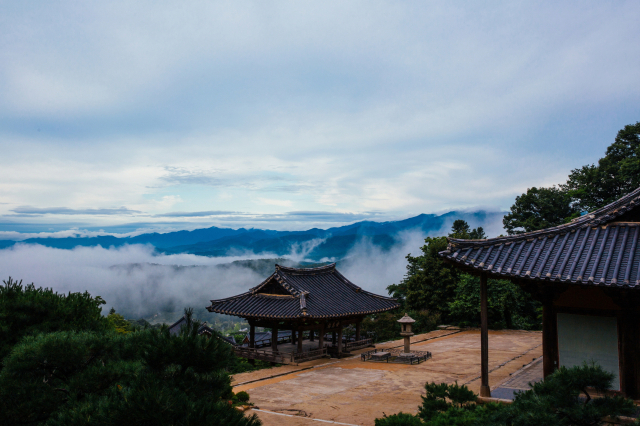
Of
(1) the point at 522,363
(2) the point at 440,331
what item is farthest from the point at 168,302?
(1) the point at 522,363

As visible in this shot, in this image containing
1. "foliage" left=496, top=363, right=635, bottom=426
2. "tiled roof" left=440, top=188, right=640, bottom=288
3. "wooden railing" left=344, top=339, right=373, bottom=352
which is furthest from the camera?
"wooden railing" left=344, top=339, right=373, bottom=352

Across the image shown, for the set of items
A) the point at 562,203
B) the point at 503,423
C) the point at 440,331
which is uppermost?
the point at 562,203

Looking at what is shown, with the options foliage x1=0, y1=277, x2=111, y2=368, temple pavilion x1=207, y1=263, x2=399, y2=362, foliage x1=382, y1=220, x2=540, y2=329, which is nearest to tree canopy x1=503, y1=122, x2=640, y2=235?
foliage x1=382, y1=220, x2=540, y2=329

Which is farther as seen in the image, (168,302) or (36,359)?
(168,302)

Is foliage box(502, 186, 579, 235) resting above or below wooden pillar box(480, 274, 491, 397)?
above

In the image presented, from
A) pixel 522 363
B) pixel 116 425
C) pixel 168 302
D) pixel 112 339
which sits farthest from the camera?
pixel 168 302

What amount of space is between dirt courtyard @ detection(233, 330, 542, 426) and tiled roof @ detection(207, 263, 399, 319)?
2.31 meters

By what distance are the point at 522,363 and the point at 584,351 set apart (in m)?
7.71

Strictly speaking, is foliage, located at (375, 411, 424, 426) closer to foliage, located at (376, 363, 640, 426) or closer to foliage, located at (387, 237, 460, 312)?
foliage, located at (376, 363, 640, 426)

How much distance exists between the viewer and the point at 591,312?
31.4 feet

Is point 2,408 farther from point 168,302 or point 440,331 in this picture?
point 168,302

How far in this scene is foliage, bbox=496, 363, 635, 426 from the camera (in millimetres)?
4297

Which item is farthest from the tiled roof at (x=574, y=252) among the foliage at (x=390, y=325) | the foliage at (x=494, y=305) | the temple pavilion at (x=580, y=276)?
the foliage at (x=390, y=325)

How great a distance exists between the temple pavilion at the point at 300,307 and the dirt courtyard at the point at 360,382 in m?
1.49
